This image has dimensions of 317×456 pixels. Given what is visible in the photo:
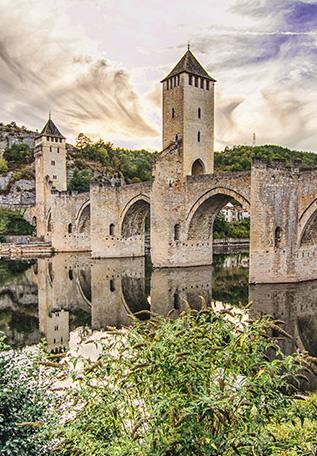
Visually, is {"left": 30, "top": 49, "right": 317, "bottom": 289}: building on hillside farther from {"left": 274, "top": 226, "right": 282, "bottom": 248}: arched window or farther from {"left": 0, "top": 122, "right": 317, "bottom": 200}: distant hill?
{"left": 0, "top": 122, "right": 317, "bottom": 200}: distant hill

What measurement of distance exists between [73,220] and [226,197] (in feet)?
66.4

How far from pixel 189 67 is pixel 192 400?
2655cm

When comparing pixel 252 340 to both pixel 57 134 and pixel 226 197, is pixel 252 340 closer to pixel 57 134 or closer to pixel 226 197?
pixel 226 197

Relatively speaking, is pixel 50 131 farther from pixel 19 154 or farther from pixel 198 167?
pixel 198 167

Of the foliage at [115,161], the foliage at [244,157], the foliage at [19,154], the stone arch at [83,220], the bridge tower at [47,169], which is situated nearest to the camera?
the stone arch at [83,220]

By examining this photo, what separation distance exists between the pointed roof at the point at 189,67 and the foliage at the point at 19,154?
4752cm

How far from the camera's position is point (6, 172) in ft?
206

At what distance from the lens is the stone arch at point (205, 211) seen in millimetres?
24173

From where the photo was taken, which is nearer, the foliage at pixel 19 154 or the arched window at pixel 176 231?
the arched window at pixel 176 231

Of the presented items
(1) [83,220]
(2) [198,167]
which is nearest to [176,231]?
(2) [198,167]

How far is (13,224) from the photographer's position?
5025 centimetres

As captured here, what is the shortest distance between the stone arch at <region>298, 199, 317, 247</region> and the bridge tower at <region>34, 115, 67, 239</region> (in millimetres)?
32540

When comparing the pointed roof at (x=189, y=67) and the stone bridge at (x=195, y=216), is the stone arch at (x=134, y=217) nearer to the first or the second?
the stone bridge at (x=195, y=216)

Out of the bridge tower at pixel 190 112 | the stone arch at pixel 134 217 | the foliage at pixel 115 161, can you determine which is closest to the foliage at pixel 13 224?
the stone arch at pixel 134 217
